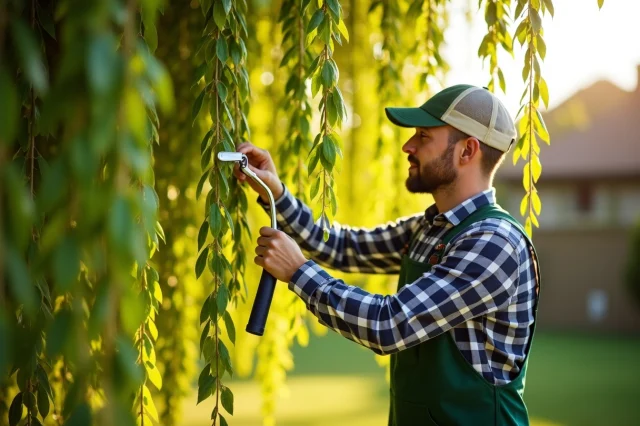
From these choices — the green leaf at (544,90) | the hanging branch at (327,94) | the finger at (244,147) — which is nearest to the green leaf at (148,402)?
the hanging branch at (327,94)

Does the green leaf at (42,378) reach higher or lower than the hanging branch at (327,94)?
lower

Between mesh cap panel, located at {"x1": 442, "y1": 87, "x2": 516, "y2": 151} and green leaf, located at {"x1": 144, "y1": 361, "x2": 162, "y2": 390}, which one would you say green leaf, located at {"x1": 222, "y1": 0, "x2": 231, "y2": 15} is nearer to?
mesh cap panel, located at {"x1": 442, "y1": 87, "x2": 516, "y2": 151}

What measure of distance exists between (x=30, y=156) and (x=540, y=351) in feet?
29.7

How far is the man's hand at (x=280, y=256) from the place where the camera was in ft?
5.86

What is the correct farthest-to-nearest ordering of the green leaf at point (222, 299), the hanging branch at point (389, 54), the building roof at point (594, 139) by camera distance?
the building roof at point (594, 139) < the hanging branch at point (389, 54) < the green leaf at point (222, 299)

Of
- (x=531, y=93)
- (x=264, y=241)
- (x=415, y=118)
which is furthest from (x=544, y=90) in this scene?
(x=264, y=241)

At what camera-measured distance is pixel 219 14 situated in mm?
1636

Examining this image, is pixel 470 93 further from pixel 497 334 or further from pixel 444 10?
pixel 444 10

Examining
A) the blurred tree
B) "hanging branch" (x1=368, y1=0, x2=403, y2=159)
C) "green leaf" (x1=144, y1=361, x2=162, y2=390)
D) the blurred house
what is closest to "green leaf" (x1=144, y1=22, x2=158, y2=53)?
"green leaf" (x1=144, y1=361, x2=162, y2=390)

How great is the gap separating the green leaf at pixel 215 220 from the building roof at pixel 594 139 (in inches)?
454

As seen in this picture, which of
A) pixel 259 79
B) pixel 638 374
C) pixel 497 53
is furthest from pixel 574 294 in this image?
pixel 497 53

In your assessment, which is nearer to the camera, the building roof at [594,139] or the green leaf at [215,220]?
the green leaf at [215,220]

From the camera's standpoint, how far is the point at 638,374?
7734mm

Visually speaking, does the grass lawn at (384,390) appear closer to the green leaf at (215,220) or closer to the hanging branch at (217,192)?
the hanging branch at (217,192)
